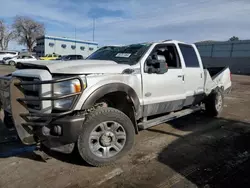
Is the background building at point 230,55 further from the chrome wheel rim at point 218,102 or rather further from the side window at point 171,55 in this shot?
the side window at point 171,55

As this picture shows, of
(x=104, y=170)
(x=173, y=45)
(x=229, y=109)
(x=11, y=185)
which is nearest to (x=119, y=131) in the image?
(x=104, y=170)

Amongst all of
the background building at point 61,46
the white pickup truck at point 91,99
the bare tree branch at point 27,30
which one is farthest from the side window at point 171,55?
the bare tree branch at point 27,30

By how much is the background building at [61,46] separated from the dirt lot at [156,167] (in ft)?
191

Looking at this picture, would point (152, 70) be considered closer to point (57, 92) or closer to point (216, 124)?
point (57, 92)

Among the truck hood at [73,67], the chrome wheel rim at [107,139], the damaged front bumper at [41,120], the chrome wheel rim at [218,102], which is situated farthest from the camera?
the chrome wheel rim at [218,102]

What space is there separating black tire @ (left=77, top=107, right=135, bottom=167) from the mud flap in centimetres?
70

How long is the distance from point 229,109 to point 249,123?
171cm

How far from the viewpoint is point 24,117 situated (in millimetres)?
3000

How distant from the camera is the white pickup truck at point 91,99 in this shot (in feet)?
9.64

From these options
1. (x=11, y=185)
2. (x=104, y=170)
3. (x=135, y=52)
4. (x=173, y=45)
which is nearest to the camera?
(x=11, y=185)

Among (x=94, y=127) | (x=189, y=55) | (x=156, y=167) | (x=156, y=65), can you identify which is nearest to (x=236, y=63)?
(x=189, y=55)

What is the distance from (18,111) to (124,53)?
223cm

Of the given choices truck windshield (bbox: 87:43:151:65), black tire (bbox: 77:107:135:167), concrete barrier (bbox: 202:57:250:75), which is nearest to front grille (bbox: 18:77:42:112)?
black tire (bbox: 77:107:135:167)

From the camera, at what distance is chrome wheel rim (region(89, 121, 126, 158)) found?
3270 millimetres
